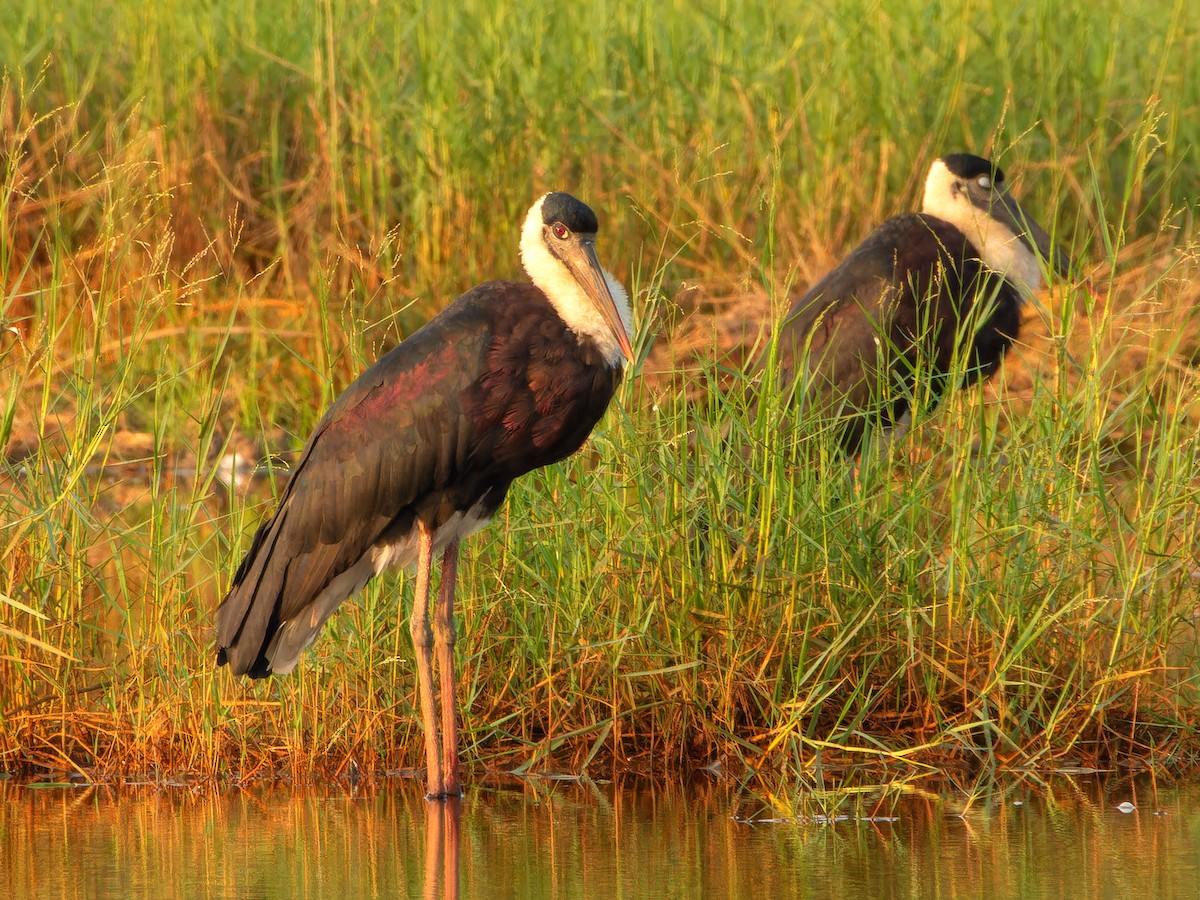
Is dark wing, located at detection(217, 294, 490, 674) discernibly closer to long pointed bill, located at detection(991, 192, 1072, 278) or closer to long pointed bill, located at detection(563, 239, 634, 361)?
long pointed bill, located at detection(563, 239, 634, 361)

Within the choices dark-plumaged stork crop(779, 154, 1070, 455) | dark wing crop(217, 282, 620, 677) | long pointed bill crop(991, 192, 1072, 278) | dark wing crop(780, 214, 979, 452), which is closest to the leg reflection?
dark wing crop(217, 282, 620, 677)

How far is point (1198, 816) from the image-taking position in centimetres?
389

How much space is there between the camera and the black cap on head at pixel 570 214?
4785mm

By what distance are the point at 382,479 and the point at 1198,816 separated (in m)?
1.91

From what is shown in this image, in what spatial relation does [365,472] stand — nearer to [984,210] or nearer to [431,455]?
[431,455]

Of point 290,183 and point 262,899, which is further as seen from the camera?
point 290,183

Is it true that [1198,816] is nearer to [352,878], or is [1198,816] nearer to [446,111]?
[352,878]

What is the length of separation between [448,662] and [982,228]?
10.7 ft

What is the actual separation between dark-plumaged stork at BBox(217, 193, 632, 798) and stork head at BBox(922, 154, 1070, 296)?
2.64 metres

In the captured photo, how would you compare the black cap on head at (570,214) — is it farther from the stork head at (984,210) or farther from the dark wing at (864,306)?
the stork head at (984,210)

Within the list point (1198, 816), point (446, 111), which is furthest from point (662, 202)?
point (1198, 816)

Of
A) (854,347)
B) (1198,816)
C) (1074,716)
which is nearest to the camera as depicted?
(1198,816)

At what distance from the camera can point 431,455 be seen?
4.49 m

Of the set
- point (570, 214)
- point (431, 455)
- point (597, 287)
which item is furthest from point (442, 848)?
point (570, 214)
